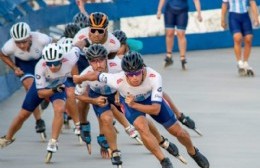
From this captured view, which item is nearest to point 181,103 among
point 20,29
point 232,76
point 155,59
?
point 232,76

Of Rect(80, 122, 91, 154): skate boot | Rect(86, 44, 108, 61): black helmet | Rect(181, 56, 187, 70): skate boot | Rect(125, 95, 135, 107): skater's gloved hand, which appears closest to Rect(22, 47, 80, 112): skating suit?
Rect(80, 122, 91, 154): skate boot

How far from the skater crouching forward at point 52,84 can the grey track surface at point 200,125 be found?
356mm

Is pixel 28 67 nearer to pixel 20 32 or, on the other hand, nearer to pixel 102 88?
pixel 20 32

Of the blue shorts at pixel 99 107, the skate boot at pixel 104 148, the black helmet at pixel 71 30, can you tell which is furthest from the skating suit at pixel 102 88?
the black helmet at pixel 71 30

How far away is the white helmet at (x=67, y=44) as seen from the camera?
14852 millimetres

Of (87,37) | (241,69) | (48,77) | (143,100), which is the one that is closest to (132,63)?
(143,100)

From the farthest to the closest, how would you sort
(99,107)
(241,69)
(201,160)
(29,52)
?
(241,69)
(29,52)
(99,107)
(201,160)

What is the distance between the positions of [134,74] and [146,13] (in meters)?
13.5

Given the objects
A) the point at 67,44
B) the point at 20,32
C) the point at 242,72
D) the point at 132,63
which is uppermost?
the point at 132,63

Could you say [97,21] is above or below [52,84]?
above

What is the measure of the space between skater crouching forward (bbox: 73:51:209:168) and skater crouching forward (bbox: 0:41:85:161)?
1101 mm

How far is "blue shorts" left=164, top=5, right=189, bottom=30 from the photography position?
22.3 meters

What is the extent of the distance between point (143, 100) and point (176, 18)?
9420 millimetres

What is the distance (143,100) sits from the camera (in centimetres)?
1319
